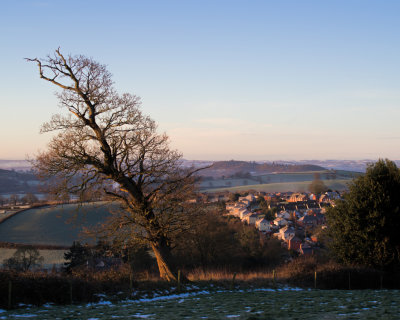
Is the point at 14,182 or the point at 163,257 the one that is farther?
the point at 14,182

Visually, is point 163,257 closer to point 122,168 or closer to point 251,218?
point 122,168

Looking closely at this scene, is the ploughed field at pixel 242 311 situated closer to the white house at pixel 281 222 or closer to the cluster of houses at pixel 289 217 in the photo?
the cluster of houses at pixel 289 217

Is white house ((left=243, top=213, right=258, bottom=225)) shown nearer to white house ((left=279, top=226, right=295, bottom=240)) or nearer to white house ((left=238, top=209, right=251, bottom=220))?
white house ((left=238, top=209, right=251, bottom=220))

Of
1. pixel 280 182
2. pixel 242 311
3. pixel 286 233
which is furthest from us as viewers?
pixel 280 182

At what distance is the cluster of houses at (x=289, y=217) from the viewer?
48019 millimetres

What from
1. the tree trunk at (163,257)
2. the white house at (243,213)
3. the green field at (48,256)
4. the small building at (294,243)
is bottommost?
the small building at (294,243)

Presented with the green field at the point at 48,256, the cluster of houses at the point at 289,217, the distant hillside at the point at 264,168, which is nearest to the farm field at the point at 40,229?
the green field at the point at 48,256

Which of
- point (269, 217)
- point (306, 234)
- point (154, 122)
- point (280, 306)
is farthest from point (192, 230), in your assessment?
point (269, 217)

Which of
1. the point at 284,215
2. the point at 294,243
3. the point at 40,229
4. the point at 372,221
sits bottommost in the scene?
the point at 294,243

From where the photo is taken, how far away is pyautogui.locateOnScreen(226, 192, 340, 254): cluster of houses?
4802 centimetres

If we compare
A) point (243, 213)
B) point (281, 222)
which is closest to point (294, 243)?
point (281, 222)

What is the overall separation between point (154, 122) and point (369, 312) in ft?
37.2

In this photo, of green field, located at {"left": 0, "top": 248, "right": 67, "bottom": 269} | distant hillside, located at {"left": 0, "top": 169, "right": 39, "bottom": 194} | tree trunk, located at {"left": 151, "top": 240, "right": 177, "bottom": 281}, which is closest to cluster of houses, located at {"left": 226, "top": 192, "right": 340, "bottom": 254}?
tree trunk, located at {"left": 151, "top": 240, "right": 177, "bottom": 281}

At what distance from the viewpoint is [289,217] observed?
216 ft
